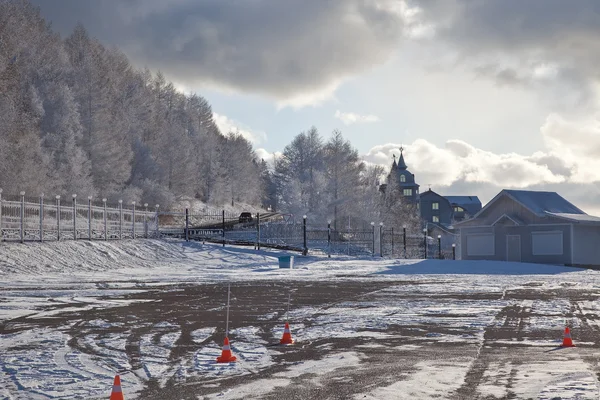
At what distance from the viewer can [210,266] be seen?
125 ft

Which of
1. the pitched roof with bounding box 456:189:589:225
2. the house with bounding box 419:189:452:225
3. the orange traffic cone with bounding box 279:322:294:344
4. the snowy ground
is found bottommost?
the snowy ground

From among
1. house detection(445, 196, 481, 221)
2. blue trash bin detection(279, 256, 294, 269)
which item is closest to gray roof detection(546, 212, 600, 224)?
blue trash bin detection(279, 256, 294, 269)

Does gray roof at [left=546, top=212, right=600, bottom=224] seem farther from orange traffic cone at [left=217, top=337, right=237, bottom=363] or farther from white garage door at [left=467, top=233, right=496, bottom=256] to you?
orange traffic cone at [left=217, top=337, right=237, bottom=363]

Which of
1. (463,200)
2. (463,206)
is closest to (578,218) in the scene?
(463,206)

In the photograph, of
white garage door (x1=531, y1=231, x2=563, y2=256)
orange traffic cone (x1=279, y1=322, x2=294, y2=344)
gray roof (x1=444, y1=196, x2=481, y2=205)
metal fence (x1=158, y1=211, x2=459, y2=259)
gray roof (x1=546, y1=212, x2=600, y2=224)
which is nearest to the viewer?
orange traffic cone (x1=279, y1=322, x2=294, y2=344)

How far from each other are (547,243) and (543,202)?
3.84 meters

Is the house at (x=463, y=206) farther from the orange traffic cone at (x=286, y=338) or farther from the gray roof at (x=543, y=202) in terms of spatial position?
the orange traffic cone at (x=286, y=338)

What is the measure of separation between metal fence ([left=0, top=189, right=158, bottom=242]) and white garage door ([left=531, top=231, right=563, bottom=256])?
2546cm

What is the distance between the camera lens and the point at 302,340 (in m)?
11.9

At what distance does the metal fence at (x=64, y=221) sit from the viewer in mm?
32469

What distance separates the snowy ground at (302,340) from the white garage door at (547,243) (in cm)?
2170

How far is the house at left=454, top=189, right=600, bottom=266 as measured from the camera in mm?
46594

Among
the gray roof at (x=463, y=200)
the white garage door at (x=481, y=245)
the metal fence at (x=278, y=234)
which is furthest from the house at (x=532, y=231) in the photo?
the gray roof at (x=463, y=200)

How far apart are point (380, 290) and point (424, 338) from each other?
36.1 feet
